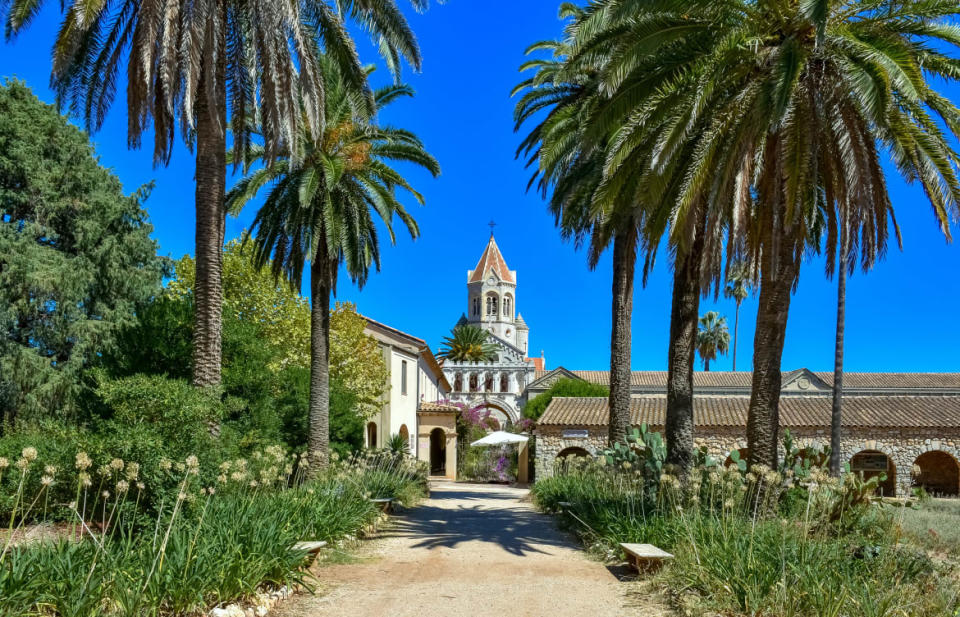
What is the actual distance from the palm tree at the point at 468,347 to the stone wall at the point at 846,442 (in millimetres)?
48835

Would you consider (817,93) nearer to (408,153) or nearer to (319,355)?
(408,153)

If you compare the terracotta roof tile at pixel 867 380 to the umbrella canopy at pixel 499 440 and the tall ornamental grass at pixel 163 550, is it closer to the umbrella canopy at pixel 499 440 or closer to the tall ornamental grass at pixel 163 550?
the umbrella canopy at pixel 499 440

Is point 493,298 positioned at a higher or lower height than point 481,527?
higher

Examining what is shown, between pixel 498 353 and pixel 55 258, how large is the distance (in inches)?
2172

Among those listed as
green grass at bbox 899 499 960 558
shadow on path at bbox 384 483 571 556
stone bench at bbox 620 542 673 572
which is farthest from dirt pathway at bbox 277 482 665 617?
green grass at bbox 899 499 960 558

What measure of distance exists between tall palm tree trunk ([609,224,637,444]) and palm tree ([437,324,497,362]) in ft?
192

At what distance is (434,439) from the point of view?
151 ft

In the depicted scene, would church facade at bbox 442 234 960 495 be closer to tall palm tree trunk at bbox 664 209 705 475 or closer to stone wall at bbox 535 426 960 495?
stone wall at bbox 535 426 960 495

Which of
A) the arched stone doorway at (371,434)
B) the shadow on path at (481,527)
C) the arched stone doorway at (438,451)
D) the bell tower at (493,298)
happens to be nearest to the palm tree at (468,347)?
the bell tower at (493,298)

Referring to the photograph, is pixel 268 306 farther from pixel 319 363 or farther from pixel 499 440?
pixel 499 440

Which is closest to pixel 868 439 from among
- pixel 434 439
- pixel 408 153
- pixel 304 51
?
pixel 408 153

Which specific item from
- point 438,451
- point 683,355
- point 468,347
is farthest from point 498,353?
point 683,355

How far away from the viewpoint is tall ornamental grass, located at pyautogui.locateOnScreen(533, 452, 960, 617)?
5.86 metres

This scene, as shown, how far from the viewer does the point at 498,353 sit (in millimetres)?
77812
